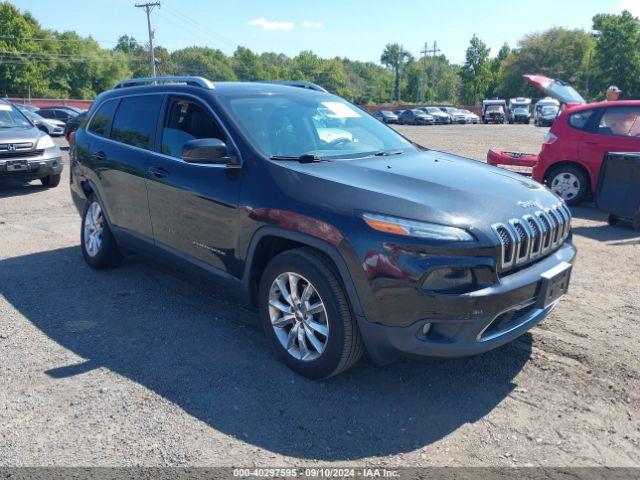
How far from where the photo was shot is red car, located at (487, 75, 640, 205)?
834 centimetres

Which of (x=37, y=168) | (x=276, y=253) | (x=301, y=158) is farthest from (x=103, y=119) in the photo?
→ (x=37, y=168)

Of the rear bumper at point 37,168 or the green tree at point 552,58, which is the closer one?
the rear bumper at point 37,168

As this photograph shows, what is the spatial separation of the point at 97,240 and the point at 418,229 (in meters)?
3.81

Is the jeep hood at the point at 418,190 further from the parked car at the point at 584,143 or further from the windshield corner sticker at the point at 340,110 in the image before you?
the parked car at the point at 584,143

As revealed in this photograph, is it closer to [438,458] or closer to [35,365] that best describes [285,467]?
[438,458]

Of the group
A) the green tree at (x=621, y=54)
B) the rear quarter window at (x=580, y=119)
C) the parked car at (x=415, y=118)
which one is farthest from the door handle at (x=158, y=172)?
the green tree at (x=621, y=54)

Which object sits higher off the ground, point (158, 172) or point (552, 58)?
point (552, 58)

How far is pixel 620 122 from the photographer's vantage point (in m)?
8.41

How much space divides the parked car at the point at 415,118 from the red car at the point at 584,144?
41881 mm

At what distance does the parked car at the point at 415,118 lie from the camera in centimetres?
4969

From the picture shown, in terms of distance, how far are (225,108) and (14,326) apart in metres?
2.39

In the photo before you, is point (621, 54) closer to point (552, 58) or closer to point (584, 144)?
point (552, 58)

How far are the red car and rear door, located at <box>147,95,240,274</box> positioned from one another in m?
6.26

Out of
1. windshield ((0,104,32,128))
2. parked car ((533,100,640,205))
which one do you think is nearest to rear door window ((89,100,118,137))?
windshield ((0,104,32,128))
